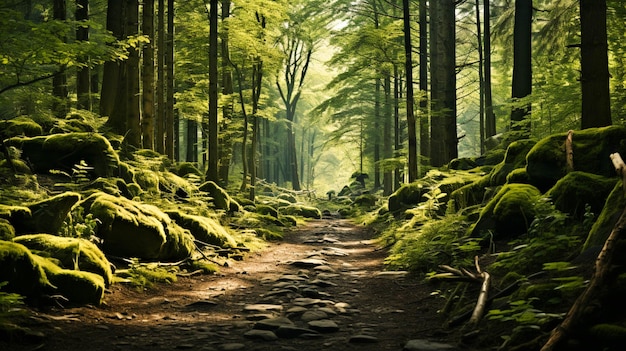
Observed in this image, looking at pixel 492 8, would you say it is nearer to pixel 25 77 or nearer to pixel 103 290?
pixel 25 77

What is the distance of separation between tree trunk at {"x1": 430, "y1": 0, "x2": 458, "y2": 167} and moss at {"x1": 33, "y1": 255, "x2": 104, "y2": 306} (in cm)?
1125

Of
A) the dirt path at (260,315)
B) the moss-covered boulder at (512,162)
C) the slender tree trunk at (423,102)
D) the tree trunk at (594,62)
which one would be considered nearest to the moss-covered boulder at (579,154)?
the tree trunk at (594,62)

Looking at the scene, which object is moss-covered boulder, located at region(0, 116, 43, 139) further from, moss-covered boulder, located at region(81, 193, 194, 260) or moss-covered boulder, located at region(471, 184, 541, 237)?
moss-covered boulder, located at region(471, 184, 541, 237)

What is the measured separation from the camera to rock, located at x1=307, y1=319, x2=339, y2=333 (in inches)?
199

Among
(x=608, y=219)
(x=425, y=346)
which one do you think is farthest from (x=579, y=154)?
(x=425, y=346)

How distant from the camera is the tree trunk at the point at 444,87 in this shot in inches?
596

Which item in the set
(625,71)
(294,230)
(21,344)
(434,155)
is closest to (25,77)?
(294,230)

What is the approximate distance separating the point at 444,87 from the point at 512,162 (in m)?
6.35

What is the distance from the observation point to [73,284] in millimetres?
5531

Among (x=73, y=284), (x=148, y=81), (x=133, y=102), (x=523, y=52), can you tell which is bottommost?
(x=73, y=284)

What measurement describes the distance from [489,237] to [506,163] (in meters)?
2.81

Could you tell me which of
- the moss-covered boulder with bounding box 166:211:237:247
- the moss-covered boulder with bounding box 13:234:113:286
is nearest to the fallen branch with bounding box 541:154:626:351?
the moss-covered boulder with bounding box 13:234:113:286

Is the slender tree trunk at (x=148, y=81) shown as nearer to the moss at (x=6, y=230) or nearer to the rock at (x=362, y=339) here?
the moss at (x=6, y=230)

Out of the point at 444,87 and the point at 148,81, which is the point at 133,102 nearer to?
the point at 148,81
